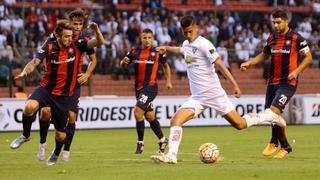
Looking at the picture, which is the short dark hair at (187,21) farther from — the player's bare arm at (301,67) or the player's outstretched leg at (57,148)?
the player's outstretched leg at (57,148)

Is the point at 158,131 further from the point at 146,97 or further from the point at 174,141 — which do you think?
the point at 174,141

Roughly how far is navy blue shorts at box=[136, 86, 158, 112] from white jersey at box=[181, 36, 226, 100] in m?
3.86

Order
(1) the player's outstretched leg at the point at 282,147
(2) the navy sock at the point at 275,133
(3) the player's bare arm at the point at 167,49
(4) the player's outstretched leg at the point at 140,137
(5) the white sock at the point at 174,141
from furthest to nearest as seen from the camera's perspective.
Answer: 1. (4) the player's outstretched leg at the point at 140,137
2. (2) the navy sock at the point at 275,133
3. (1) the player's outstretched leg at the point at 282,147
4. (3) the player's bare arm at the point at 167,49
5. (5) the white sock at the point at 174,141

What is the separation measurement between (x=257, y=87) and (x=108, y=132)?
9124mm

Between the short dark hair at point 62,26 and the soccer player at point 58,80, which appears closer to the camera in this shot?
the short dark hair at point 62,26

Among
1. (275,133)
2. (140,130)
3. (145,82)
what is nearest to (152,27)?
(145,82)

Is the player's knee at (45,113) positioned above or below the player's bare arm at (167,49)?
below

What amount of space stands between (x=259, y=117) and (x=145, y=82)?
4.39 metres

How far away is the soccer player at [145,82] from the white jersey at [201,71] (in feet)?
10.6

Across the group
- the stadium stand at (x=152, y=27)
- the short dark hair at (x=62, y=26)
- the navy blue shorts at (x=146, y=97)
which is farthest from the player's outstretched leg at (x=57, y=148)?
the stadium stand at (x=152, y=27)

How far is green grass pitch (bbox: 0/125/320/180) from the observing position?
1177 cm

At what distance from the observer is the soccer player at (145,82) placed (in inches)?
694

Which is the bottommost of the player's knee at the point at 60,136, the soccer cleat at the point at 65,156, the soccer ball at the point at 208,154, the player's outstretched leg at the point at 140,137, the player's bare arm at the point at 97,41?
the player's outstretched leg at the point at 140,137

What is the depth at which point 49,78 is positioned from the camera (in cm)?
1401
